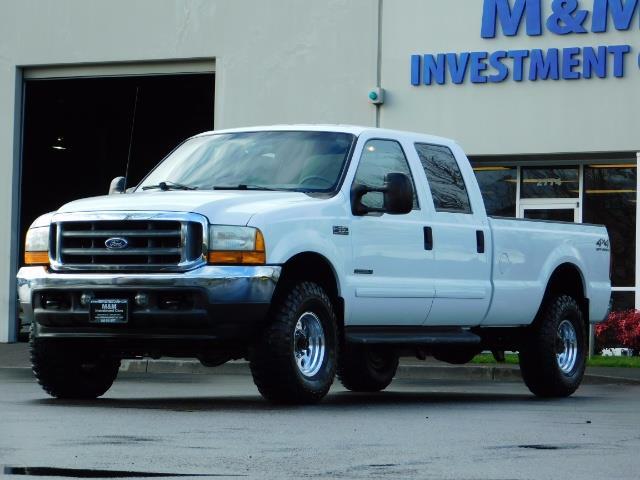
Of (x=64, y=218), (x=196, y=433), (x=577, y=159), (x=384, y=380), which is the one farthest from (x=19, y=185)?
(x=196, y=433)

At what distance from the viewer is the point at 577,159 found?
2647 centimetres

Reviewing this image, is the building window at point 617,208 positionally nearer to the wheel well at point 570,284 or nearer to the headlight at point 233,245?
the wheel well at point 570,284

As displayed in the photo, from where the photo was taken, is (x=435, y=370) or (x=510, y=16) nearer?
(x=435, y=370)

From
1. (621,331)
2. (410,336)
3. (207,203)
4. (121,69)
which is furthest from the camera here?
(121,69)

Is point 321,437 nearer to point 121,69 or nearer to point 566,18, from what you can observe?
point 566,18

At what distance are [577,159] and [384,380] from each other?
450 inches

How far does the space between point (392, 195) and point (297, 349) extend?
4.86 ft

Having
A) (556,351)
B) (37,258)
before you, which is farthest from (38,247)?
(556,351)

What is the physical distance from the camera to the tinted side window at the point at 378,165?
13.3 m

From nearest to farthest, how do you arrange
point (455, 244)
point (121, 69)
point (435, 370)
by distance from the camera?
point (455, 244) < point (435, 370) < point (121, 69)

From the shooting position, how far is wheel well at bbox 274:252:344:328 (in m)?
12.3

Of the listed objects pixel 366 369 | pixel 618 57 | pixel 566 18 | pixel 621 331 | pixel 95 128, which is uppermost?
pixel 566 18

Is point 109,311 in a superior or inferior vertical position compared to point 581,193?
inferior

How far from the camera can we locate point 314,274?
12695 mm
